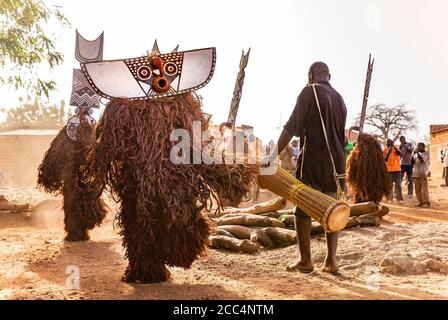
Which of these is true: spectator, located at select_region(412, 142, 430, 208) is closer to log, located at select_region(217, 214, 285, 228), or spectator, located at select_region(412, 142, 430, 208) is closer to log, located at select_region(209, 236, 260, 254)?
log, located at select_region(217, 214, 285, 228)

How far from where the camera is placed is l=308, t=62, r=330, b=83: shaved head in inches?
185

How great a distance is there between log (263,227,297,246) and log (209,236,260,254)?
0.29 metres

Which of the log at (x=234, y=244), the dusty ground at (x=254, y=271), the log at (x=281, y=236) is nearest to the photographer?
the dusty ground at (x=254, y=271)

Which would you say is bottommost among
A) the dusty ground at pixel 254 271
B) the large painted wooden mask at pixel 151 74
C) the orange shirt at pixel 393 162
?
the dusty ground at pixel 254 271

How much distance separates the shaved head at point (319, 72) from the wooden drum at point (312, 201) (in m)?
1.05

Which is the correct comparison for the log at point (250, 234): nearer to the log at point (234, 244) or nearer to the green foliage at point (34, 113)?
the log at point (234, 244)

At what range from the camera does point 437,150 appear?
29969 millimetres

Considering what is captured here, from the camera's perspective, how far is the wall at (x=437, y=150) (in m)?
29.3

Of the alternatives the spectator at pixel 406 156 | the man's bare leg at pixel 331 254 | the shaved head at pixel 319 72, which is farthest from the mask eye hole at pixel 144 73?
the spectator at pixel 406 156

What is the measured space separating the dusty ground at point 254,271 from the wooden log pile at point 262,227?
166 millimetres

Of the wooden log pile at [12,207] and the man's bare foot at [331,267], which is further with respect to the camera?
the wooden log pile at [12,207]

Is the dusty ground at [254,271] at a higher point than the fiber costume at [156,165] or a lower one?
lower

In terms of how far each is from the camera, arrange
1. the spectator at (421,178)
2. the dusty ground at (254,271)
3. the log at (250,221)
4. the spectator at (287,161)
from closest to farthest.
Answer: the dusty ground at (254,271), the log at (250,221), the spectator at (421,178), the spectator at (287,161)

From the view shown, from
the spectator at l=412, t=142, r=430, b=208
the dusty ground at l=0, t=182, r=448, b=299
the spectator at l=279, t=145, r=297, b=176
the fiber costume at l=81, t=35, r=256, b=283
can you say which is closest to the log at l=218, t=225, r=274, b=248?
the dusty ground at l=0, t=182, r=448, b=299
